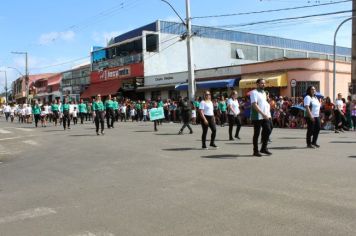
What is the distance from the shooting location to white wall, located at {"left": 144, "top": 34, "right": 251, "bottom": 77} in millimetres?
47528

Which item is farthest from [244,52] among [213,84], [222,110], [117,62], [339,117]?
[339,117]

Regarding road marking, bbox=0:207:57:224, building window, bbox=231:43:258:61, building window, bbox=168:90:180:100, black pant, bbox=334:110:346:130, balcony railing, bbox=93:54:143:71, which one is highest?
building window, bbox=231:43:258:61

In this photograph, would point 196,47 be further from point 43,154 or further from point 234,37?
point 43,154

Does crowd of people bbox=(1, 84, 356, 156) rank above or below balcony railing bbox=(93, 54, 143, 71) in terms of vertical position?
below

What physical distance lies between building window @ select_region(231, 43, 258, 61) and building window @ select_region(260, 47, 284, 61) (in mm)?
1376

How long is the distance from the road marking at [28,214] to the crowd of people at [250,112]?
5.58 meters

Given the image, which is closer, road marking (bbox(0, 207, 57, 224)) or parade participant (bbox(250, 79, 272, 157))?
road marking (bbox(0, 207, 57, 224))

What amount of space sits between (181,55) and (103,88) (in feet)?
31.7

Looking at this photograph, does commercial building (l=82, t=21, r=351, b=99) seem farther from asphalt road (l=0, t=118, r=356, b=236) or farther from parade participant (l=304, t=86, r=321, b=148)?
asphalt road (l=0, t=118, r=356, b=236)

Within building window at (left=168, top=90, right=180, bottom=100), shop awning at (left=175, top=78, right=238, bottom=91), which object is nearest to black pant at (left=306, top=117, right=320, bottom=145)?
shop awning at (left=175, top=78, right=238, bottom=91)

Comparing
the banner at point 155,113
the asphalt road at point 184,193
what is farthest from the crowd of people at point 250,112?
the asphalt road at point 184,193

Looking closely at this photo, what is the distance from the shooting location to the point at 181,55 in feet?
164

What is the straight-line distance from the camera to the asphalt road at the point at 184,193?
5.61m

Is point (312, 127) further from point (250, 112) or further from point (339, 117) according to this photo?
point (339, 117)
